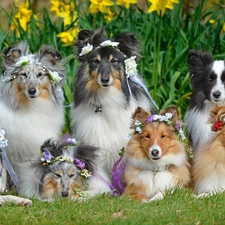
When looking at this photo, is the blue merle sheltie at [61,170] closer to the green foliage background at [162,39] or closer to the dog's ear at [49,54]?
the dog's ear at [49,54]

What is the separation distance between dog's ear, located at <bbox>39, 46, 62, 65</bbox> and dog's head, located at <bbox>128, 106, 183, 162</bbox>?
1258mm

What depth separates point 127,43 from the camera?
8711 mm

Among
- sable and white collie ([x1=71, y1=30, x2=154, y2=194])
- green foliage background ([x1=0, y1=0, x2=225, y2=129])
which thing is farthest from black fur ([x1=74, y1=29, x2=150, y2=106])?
green foliage background ([x1=0, y1=0, x2=225, y2=129])

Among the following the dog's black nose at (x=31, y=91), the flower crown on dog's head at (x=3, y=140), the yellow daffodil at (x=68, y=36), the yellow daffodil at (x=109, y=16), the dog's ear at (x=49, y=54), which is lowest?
the flower crown on dog's head at (x=3, y=140)

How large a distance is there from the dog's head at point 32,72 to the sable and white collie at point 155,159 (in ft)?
3.64

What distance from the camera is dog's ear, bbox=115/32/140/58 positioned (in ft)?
28.5

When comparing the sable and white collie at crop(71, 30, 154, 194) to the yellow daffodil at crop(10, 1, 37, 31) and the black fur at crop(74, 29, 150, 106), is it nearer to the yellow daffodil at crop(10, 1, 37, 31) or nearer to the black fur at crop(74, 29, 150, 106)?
the black fur at crop(74, 29, 150, 106)

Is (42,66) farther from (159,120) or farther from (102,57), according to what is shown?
(159,120)

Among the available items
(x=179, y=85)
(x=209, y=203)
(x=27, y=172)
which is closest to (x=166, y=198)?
(x=209, y=203)

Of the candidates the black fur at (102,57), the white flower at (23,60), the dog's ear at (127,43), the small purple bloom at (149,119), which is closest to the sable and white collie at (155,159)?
the small purple bloom at (149,119)

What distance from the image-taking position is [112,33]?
11297 mm

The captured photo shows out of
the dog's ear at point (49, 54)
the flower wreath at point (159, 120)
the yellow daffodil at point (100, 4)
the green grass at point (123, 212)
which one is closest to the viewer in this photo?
the green grass at point (123, 212)

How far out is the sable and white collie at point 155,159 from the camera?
7852 mm

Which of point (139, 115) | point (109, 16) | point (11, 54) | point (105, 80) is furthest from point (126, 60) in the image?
point (109, 16)
